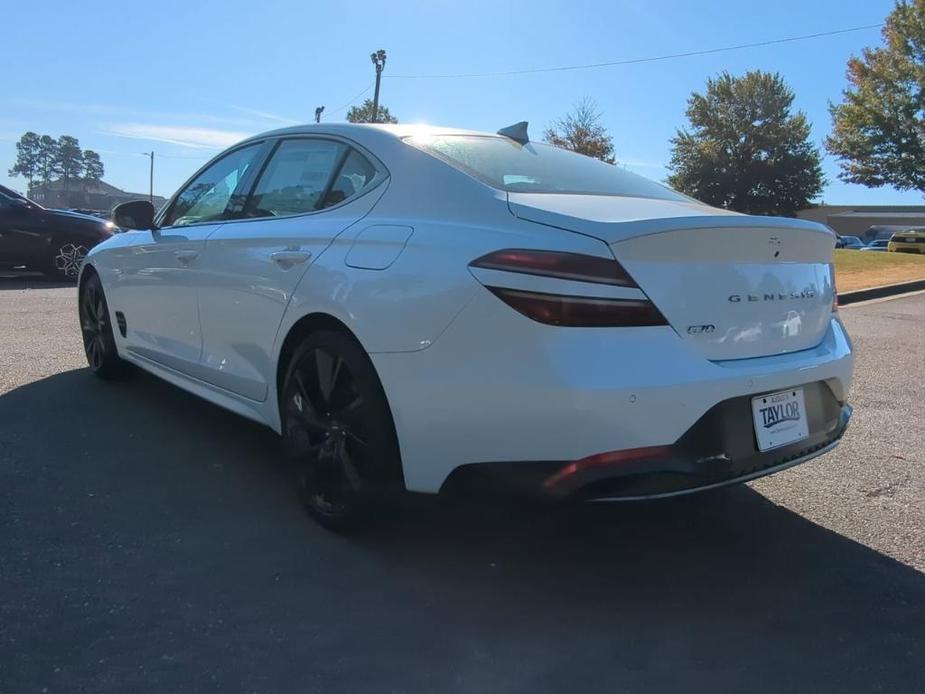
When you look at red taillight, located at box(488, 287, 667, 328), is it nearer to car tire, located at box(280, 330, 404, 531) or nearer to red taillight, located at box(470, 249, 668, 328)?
red taillight, located at box(470, 249, 668, 328)

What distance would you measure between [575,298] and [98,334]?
414cm

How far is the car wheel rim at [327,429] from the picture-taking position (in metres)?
2.90

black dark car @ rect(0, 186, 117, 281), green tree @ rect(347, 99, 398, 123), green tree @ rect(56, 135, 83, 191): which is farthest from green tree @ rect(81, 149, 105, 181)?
black dark car @ rect(0, 186, 117, 281)

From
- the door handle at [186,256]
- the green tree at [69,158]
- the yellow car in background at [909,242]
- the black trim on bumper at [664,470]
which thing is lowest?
the black trim on bumper at [664,470]

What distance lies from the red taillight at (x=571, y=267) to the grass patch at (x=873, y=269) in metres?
12.1

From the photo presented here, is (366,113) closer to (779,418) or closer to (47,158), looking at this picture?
(779,418)

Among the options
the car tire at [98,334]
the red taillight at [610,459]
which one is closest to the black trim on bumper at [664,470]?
the red taillight at [610,459]

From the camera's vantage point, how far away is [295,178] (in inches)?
143

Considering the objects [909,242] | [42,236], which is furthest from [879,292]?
[909,242]

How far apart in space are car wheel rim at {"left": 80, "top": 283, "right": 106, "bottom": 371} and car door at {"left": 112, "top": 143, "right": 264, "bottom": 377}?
0.41 metres

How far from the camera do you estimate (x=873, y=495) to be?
371 centimetres

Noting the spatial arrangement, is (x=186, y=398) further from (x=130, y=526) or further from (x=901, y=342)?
(x=901, y=342)

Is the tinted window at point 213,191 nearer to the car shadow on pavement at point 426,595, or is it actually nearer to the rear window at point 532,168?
the rear window at point 532,168

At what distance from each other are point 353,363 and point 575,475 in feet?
3.02
